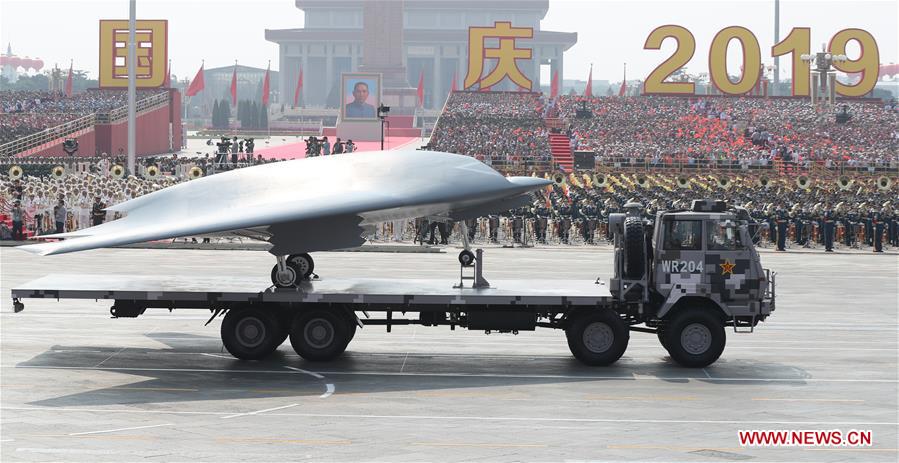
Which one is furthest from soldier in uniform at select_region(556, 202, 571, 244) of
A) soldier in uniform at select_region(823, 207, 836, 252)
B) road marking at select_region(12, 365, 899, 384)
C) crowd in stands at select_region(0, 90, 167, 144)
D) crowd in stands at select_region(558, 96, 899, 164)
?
crowd in stands at select_region(0, 90, 167, 144)

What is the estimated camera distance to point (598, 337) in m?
18.4

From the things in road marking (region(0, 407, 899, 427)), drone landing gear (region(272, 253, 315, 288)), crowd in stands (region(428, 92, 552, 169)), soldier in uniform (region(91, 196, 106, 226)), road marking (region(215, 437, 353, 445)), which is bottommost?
road marking (region(215, 437, 353, 445))

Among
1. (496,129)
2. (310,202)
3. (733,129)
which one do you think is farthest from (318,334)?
(733,129)

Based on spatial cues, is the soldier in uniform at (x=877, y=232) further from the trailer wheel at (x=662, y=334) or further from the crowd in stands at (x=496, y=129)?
the trailer wheel at (x=662, y=334)

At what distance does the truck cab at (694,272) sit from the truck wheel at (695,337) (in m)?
0.01

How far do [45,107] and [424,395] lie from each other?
79.2 meters

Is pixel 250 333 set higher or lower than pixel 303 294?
lower

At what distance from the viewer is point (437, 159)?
786 inches

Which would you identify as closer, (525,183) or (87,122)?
(525,183)

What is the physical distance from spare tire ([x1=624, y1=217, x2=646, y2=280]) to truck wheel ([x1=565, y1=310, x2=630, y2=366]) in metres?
0.70

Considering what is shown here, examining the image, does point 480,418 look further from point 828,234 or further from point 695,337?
point 828,234

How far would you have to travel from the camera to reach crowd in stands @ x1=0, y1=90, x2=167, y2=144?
80.0m

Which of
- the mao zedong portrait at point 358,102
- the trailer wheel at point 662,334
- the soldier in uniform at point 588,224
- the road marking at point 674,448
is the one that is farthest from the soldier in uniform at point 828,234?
the mao zedong portrait at point 358,102

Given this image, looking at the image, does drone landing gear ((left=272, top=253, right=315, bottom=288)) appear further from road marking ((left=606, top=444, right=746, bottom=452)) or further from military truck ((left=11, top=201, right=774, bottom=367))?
road marking ((left=606, top=444, right=746, bottom=452))
